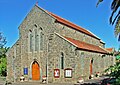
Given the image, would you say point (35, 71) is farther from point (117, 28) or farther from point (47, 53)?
point (117, 28)

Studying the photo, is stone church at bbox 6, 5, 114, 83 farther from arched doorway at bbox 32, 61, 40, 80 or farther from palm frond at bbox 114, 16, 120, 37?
palm frond at bbox 114, 16, 120, 37

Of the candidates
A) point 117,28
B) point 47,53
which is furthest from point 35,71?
point 117,28

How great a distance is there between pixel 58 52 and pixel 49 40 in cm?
206

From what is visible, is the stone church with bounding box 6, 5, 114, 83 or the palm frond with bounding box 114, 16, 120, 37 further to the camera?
the stone church with bounding box 6, 5, 114, 83

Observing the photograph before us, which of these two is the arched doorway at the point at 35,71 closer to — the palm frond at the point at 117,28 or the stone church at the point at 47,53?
the stone church at the point at 47,53

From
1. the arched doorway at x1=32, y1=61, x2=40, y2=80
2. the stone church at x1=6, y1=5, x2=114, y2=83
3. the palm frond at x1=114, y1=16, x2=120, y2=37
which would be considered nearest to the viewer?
the palm frond at x1=114, y1=16, x2=120, y2=37

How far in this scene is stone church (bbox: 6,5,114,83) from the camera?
2941cm

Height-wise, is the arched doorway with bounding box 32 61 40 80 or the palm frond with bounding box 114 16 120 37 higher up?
the palm frond with bounding box 114 16 120 37

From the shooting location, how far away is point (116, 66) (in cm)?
1002

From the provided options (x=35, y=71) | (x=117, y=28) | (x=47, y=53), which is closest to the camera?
(x=117, y=28)

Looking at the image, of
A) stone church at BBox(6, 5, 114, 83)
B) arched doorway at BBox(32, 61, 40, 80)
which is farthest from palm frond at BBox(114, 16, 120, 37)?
arched doorway at BBox(32, 61, 40, 80)

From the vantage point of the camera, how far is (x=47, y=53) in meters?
31.3

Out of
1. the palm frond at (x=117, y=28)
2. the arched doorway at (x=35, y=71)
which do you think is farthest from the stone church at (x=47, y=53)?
the palm frond at (x=117, y=28)

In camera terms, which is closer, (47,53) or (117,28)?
(117,28)
